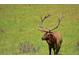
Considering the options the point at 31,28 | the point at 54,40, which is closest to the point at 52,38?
the point at 54,40

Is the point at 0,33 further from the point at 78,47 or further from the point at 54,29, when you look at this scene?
the point at 78,47

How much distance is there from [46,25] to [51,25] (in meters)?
0.05

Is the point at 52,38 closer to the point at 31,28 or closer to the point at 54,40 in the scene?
the point at 54,40

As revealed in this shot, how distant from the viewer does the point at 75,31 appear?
5.74 feet

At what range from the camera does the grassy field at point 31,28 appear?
1.73m

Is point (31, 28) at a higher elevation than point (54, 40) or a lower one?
higher

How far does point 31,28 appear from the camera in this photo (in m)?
1.76

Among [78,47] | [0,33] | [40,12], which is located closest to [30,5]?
[40,12]
